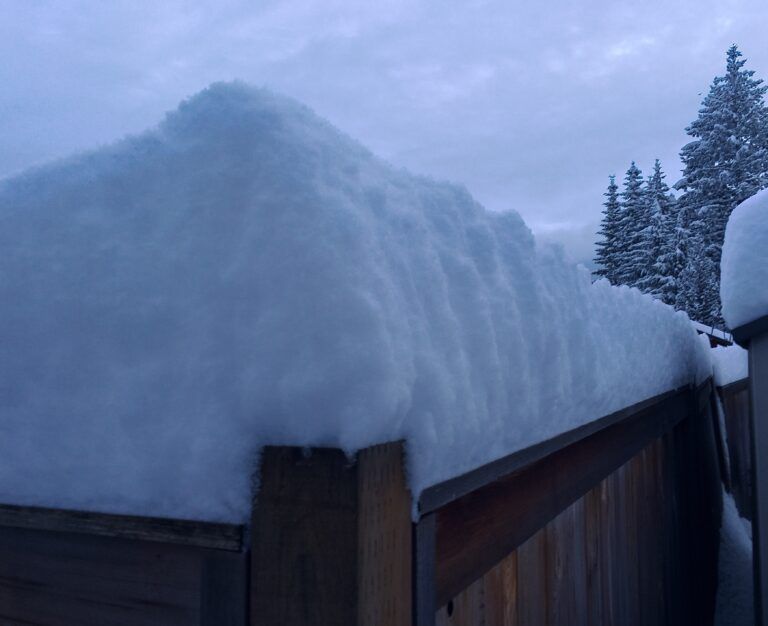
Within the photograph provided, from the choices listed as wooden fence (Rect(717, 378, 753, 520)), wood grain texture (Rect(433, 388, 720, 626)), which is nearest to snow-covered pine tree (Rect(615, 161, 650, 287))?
wooden fence (Rect(717, 378, 753, 520))

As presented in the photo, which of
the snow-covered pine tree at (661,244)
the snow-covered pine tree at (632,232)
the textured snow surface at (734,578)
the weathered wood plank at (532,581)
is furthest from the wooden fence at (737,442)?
the snow-covered pine tree at (632,232)

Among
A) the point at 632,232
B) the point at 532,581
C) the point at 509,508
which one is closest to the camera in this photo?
the point at 509,508

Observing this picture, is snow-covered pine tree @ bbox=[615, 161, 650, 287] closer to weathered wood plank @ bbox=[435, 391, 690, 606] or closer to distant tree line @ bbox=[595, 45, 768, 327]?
distant tree line @ bbox=[595, 45, 768, 327]

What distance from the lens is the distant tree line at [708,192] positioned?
85.1ft

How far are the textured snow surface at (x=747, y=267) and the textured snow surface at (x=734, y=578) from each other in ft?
8.80

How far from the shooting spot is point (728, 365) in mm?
6824

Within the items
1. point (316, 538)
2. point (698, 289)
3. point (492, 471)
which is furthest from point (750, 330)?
point (698, 289)

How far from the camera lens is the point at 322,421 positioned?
0.80m

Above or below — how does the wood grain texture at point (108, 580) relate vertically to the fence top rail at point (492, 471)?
below

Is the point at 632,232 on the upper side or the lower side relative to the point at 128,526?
upper

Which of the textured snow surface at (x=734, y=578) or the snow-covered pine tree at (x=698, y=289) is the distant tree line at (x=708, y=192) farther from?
the textured snow surface at (x=734, y=578)

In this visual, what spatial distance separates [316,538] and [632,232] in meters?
32.5

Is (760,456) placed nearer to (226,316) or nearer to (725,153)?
(226,316)

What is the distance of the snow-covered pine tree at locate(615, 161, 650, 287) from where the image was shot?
2900cm
